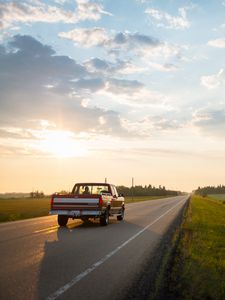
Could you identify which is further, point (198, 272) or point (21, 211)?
point (21, 211)

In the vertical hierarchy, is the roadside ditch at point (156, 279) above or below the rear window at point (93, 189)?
below

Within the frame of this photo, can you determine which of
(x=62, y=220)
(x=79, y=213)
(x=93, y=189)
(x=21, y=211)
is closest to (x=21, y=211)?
(x=21, y=211)

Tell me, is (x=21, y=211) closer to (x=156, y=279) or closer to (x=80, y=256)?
(x=80, y=256)

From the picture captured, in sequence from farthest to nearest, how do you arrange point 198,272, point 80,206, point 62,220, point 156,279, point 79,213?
point 62,220 → point 80,206 → point 79,213 → point 198,272 → point 156,279

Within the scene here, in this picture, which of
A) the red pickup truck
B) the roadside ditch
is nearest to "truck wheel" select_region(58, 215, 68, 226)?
the red pickup truck

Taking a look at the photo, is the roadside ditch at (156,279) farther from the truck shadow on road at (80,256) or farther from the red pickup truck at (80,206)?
the red pickup truck at (80,206)

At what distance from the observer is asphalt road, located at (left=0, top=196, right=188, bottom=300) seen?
6938 mm

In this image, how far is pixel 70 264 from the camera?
9.45 metres

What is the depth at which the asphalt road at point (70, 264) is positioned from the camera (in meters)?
6.94

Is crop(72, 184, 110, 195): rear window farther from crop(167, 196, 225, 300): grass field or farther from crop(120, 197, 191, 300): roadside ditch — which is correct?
crop(120, 197, 191, 300): roadside ditch

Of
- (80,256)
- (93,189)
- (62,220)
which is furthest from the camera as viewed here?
(93,189)

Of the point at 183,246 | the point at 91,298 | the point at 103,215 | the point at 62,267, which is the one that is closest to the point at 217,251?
the point at 183,246

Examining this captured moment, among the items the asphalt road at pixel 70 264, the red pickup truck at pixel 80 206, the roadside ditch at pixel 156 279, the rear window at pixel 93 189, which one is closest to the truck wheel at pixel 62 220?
the red pickup truck at pixel 80 206

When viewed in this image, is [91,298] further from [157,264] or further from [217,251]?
[217,251]
